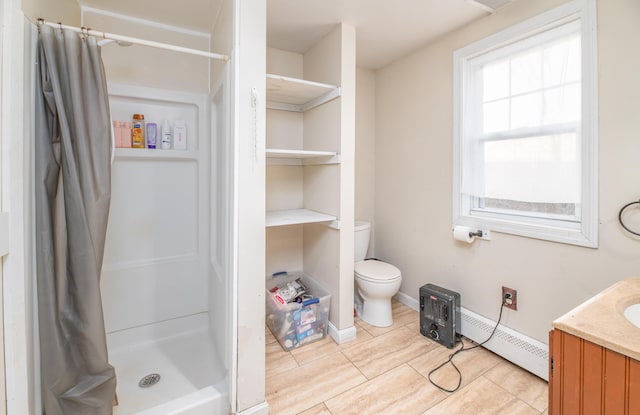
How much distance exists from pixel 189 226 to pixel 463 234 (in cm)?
202

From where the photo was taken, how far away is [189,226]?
6.99ft

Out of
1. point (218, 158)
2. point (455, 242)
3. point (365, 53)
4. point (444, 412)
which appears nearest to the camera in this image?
point (444, 412)

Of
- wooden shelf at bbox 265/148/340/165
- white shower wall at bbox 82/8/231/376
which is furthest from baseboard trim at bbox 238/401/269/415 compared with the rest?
wooden shelf at bbox 265/148/340/165

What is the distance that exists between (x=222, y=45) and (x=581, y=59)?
1.98 m

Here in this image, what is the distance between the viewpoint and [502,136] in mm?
1892

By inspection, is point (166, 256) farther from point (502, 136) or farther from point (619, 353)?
point (502, 136)

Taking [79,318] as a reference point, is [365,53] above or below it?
above

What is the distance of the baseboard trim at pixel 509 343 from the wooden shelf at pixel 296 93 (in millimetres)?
1888

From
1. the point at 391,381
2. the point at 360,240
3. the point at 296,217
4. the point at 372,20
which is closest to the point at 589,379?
the point at 391,381

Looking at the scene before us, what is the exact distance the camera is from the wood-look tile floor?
1458 mm

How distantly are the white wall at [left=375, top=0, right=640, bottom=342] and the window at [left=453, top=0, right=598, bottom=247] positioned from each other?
0.20 ft

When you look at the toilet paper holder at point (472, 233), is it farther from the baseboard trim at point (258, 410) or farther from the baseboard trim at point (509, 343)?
the baseboard trim at point (258, 410)

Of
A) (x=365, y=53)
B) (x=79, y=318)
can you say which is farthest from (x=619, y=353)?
(x=365, y=53)

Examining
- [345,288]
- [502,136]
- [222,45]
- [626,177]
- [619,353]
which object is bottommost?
[345,288]
